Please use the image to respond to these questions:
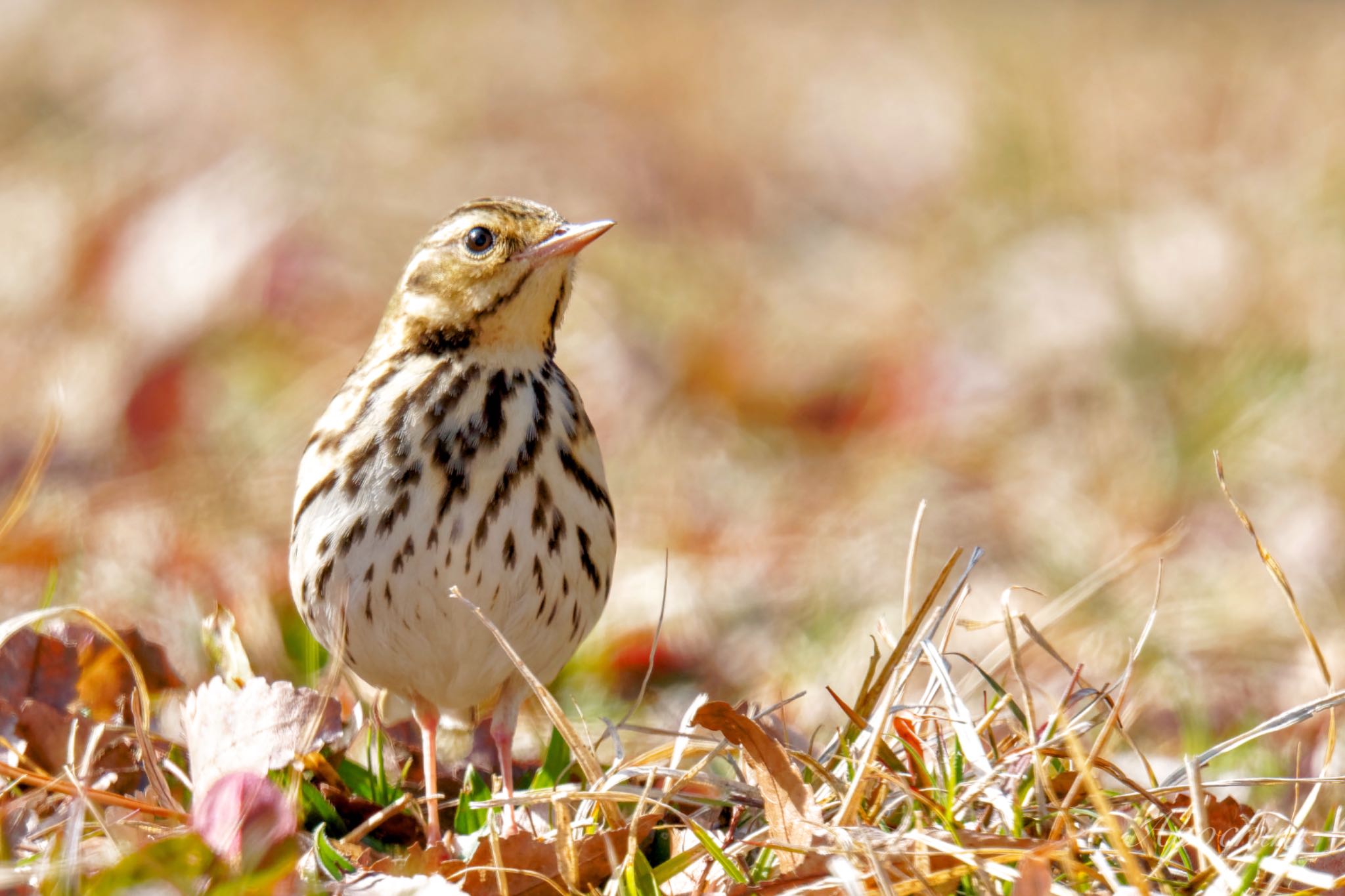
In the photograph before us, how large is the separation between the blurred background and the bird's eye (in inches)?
48.9

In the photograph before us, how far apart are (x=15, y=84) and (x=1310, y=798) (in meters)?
9.23

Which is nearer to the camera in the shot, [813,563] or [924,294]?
[813,563]

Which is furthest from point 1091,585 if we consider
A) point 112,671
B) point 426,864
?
point 112,671

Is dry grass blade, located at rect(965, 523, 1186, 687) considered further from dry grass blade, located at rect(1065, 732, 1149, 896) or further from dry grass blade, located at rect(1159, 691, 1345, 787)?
dry grass blade, located at rect(1065, 732, 1149, 896)

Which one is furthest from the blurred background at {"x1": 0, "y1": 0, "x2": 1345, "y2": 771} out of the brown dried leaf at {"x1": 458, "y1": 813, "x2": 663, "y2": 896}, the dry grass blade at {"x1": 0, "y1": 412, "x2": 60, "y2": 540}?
the brown dried leaf at {"x1": 458, "y1": 813, "x2": 663, "y2": 896}

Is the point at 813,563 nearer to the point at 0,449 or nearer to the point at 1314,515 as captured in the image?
the point at 1314,515

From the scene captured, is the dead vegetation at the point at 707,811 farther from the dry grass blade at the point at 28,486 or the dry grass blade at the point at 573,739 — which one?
the dry grass blade at the point at 28,486

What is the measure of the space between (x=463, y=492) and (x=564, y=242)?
0.58 m

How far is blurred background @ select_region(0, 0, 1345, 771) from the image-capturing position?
Result: 4934mm

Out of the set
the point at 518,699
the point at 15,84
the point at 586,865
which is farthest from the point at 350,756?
the point at 15,84

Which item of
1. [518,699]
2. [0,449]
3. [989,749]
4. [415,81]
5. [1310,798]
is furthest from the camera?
[415,81]

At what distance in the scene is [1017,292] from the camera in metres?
7.63

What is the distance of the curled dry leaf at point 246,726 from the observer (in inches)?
111

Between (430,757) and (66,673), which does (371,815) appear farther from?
(66,673)
